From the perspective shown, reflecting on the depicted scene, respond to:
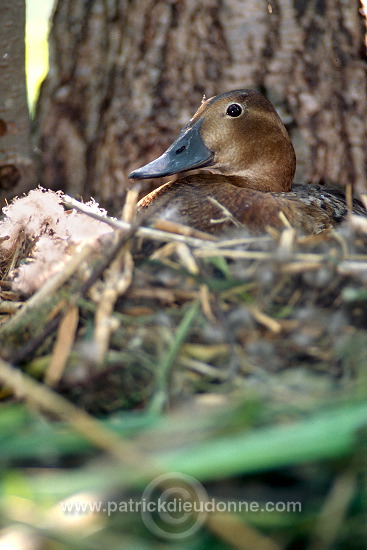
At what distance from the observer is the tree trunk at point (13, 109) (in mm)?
2250

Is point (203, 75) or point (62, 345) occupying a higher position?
point (203, 75)

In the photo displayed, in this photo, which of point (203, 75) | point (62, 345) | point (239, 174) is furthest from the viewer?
point (203, 75)

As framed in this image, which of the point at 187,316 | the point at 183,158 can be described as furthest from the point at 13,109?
the point at 187,316

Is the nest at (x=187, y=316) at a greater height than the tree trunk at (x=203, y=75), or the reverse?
the tree trunk at (x=203, y=75)

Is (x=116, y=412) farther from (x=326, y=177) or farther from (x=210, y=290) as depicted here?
(x=326, y=177)

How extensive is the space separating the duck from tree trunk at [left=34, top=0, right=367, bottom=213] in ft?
0.72

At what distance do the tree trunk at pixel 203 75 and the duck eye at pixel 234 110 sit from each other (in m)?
0.28

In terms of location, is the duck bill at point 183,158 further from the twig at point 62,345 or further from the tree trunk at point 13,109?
the twig at point 62,345

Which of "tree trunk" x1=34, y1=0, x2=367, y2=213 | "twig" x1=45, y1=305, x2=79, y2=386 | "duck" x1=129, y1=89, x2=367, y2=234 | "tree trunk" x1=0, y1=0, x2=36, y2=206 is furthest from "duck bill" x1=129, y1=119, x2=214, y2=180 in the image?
"twig" x1=45, y1=305, x2=79, y2=386

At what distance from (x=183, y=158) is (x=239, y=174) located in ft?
0.90

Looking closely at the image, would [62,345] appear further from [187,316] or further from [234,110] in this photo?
[234,110]

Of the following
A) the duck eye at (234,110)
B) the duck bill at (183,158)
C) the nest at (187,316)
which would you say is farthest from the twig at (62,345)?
the duck eye at (234,110)

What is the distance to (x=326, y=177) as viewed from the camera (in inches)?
98.0

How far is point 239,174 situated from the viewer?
228 cm
